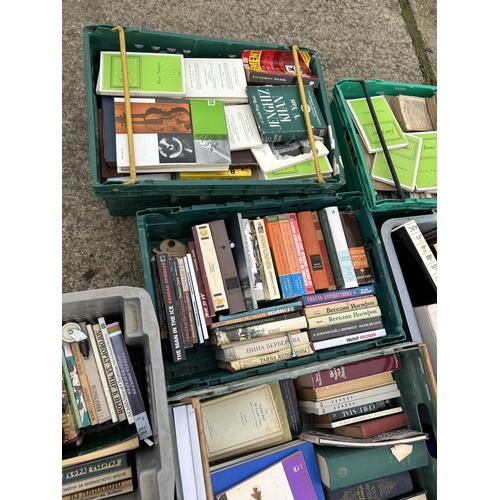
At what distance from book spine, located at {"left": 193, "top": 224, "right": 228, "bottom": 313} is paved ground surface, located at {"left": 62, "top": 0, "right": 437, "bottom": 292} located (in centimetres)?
37

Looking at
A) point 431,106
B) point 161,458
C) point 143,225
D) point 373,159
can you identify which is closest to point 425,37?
point 431,106

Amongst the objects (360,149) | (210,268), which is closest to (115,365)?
(210,268)

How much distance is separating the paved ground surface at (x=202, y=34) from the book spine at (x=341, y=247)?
834mm

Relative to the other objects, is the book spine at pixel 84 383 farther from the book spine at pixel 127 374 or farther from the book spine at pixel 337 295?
the book spine at pixel 337 295

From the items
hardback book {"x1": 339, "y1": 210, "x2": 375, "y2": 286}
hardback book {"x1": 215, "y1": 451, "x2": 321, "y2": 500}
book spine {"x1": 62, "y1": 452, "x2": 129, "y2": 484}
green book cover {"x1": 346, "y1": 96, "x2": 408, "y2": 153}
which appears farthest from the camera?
green book cover {"x1": 346, "y1": 96, "x2": 408, "y2": 153}

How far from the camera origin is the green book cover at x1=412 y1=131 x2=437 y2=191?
5.54 ft

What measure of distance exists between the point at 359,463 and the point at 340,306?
0.55m

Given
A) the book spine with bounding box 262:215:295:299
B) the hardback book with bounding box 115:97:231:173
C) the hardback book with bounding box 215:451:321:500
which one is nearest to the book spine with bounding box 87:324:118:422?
the hardback book with bounding box 215:451:321:500

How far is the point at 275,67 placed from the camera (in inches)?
64.7

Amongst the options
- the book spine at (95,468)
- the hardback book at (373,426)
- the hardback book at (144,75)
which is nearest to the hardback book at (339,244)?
the hardback book at (373,426)

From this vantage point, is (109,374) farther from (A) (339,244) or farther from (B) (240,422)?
(A) (339,244)

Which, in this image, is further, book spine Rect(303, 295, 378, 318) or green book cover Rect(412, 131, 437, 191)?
green book cover Rect(412, 131, 437, 191)

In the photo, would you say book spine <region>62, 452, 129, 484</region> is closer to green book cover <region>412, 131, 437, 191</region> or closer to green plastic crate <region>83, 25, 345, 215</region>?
green plastic crate <region>83, 25, 345, 215</region>

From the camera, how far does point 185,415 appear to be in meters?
1.12
